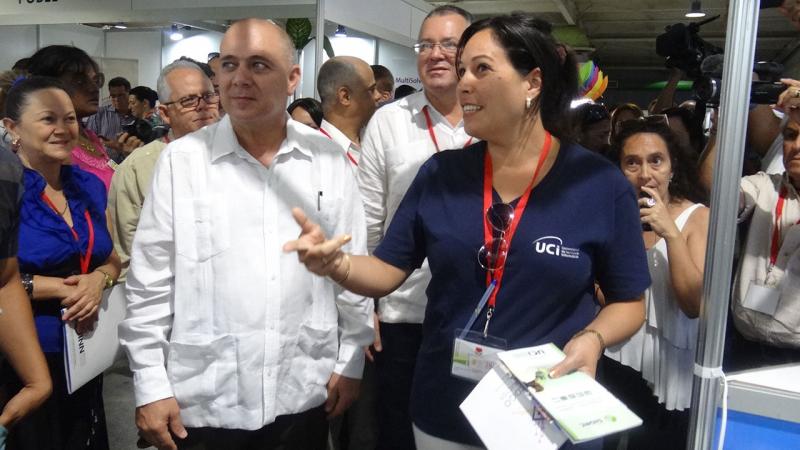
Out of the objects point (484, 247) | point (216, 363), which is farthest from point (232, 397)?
point (484, 247)

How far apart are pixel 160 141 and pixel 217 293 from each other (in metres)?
1.40

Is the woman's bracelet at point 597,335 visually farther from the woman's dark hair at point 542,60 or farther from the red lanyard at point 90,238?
the red lanyard at point 90,238

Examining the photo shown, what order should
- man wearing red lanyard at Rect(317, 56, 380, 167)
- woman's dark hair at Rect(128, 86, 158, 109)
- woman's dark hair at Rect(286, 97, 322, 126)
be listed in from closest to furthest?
man wearing red lanyard at Rect(317, 56, 380, 167), woman's dark hair at Rect(286, 97, 322, 126), woman's dark hair at Rect(128, 86, 158, 109)

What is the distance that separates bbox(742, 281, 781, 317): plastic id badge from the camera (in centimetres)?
169

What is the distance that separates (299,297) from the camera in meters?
1.61

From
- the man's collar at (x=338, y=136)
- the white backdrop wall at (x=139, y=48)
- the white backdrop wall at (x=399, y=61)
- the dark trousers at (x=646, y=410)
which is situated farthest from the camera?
the white backdrop wall at (x=139, y=48)

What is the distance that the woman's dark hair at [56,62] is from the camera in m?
2.60

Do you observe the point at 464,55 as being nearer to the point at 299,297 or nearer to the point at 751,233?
the point at 299,297

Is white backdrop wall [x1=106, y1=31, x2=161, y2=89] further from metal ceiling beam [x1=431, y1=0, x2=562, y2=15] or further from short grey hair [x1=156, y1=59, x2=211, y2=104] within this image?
short grey hair [x1=156, y1=59, x2=211, y2=104]

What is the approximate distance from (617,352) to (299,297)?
1131mm

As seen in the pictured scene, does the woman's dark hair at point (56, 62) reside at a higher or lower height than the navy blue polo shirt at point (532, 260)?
higher

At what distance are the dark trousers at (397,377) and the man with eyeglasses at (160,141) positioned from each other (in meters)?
1.12

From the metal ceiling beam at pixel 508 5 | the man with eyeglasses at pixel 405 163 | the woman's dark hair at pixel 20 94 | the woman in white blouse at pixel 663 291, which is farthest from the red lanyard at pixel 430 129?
the metal ceiling beam at pixel 508 5

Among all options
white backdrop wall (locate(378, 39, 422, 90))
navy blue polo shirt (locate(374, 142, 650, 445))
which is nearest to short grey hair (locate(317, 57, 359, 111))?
navy blue polo shirt (locate(374, 142, 650, 445))
